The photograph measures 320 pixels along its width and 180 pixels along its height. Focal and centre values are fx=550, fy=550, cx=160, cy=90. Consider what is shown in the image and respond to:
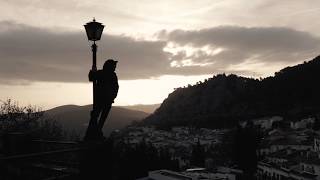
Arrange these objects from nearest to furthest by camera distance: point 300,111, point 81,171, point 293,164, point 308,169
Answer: point 81,171 < point 308,169 < point 293,164 < point 300,111

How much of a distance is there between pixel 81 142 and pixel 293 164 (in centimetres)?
8244

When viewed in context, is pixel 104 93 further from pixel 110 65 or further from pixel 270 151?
pixel 270 151

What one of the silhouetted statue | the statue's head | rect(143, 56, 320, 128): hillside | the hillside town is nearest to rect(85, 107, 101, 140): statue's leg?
the silhouetted statue

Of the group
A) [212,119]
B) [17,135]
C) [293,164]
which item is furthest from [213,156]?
[17,135]

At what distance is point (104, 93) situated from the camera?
10188mm

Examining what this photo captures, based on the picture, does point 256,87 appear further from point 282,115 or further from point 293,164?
point 293,164

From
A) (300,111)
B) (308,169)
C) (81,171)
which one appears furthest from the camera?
(300,111)

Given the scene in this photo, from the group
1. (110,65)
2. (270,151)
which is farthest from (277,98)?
(110,65)

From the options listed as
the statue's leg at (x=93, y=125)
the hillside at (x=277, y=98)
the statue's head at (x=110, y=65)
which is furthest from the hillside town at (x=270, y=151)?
the statue's head at (x=110, y=65)

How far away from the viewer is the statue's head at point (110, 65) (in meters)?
10.3

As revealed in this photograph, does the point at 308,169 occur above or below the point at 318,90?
below

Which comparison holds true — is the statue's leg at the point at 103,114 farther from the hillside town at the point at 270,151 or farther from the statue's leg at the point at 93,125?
the hillside town at the point at 270,151

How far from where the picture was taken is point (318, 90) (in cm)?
16125

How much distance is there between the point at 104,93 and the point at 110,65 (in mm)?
539
